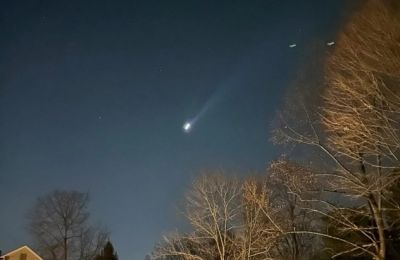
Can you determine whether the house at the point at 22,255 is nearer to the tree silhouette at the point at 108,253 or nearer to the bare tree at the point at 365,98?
the tree silhouette at the point at 108,253

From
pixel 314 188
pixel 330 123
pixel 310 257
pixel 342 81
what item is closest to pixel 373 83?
pixel 342 81

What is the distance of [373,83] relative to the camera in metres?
13.2

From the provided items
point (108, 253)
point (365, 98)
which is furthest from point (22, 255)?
point (365, 98)

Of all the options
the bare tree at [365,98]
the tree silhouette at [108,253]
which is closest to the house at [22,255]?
the tree silhouette at [108,253]

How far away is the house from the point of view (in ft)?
155

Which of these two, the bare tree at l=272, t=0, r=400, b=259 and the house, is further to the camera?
the house

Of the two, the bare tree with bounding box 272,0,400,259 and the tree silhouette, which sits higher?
the tree silhouette

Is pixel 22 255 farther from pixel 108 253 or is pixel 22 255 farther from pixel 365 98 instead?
pixel 365 98

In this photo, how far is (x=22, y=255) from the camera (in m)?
47.4

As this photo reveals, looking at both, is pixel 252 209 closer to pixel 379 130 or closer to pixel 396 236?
pixel 396 236

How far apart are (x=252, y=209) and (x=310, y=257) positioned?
9088mm

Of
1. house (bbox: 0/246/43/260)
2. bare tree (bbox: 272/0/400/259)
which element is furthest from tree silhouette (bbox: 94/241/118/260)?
bare tree (bbox: 272/0/400/259)

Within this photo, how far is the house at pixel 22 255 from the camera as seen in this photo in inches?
1855

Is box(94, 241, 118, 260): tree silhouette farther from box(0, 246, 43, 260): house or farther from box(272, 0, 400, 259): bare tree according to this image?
box(272, 0, 400, 259): bare tree
